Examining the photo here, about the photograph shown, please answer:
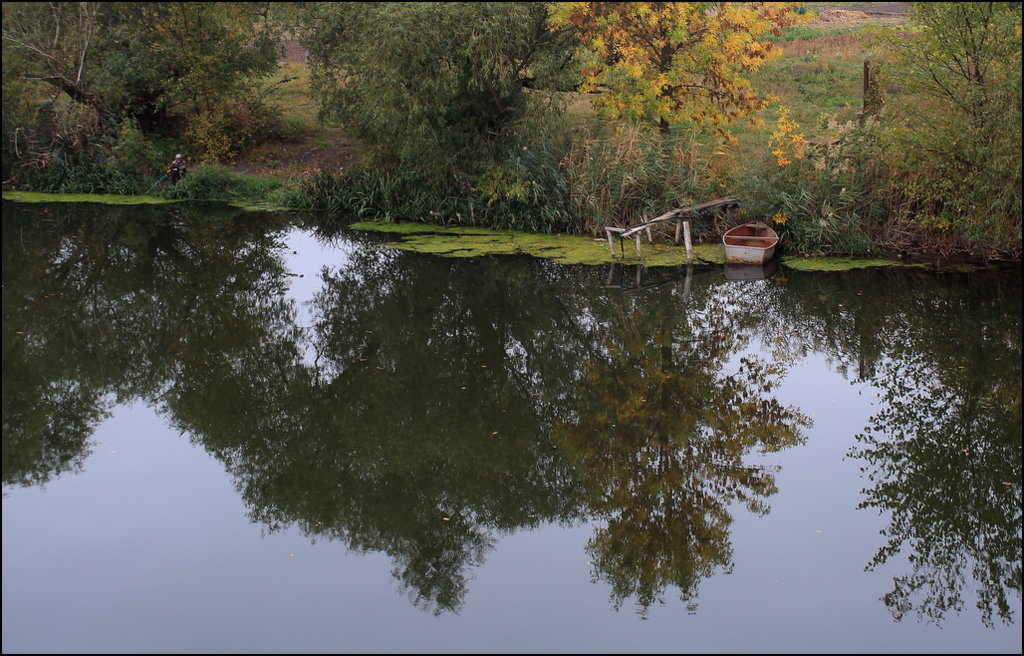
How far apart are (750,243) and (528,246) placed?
13.4ft

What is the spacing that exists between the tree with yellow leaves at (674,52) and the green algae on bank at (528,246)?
295cm

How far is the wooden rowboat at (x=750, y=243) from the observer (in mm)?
16391

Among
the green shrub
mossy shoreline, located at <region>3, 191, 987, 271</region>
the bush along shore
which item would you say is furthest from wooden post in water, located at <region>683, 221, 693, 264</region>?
the green shrub

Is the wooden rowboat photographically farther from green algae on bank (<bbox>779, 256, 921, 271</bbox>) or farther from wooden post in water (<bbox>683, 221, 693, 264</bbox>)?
wooden post in water (<bbox>683, 221, 693, 264</bbox>)

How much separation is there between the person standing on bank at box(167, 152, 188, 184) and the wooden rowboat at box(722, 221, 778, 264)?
1363 cm

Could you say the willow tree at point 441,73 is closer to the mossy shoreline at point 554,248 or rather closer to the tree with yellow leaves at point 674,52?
the tree with yellow leaves at point 674,52

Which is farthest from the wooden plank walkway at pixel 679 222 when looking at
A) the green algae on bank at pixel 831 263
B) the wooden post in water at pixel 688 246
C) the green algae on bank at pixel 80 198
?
the green algae on bank at pixel 80 198

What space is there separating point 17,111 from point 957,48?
69.3 ft

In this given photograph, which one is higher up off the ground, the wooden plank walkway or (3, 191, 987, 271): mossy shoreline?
the wooden plank walkway

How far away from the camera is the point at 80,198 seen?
22953 millimetres

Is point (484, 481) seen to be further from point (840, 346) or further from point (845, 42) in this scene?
point (845, 42)

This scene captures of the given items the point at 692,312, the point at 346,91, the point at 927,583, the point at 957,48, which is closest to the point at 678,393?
the point at 692,312

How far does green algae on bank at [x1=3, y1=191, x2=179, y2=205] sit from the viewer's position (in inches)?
894

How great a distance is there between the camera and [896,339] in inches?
506
